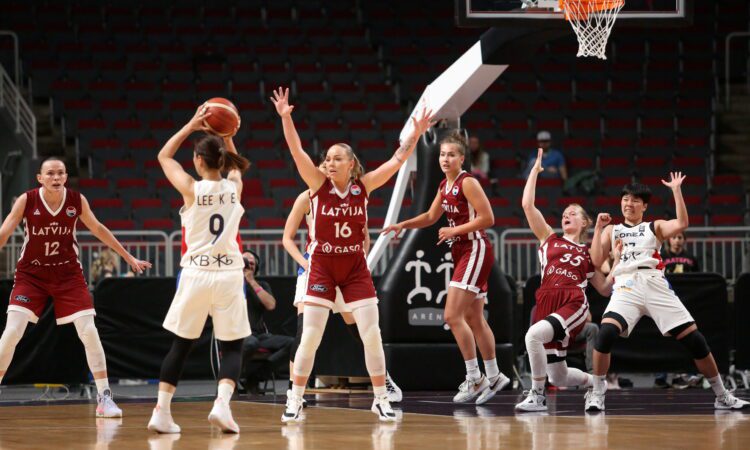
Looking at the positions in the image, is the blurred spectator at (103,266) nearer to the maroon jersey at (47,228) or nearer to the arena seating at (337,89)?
the arena seating at (337,89)

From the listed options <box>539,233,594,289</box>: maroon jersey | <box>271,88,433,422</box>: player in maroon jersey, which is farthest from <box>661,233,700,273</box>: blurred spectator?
<box>271,88,433,422</box>: player in maroon jersey

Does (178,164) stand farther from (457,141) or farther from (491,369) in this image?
(491,369)

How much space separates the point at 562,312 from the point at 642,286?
0.62 metres

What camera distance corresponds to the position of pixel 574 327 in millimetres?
9047

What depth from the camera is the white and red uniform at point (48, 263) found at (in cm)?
848

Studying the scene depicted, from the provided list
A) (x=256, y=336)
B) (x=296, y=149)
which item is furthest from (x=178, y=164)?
(x=256, y=336)

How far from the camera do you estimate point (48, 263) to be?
8.55 meters

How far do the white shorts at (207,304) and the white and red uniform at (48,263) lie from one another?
192cm

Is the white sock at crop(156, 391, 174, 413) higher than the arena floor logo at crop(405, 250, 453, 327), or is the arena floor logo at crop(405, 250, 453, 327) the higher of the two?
the arena floor logo at crop(405, 250, 453, 327)

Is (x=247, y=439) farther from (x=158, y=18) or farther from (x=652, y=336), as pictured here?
(x=158, y=18)

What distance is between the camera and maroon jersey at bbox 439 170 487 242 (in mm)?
9172

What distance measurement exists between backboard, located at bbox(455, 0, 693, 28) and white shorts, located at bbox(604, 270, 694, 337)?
1981 millimetres

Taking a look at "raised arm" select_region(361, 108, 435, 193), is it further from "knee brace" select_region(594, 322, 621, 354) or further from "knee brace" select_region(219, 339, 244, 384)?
"knee brace" select_region(594, 322, 621, 354)

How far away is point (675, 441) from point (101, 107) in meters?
15.4
